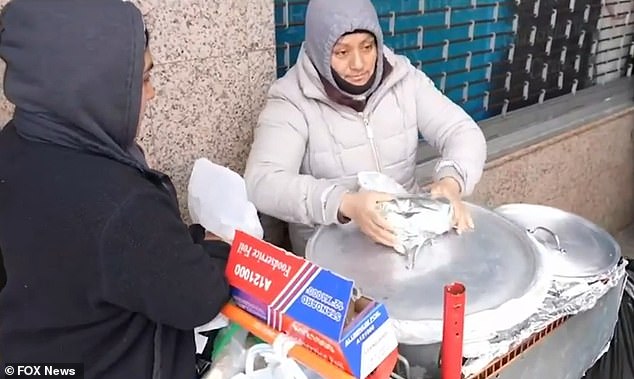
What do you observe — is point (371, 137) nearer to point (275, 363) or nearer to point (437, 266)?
point (437, 266)

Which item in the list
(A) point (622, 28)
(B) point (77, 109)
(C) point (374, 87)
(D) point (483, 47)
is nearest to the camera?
(B) point (77, 109)

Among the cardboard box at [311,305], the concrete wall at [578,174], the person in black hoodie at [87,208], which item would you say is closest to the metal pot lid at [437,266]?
the cardboard box at [311,305]

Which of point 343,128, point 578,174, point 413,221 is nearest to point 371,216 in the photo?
point 413,221

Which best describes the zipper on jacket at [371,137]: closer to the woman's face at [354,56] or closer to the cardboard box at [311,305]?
the woman's face at [354,56]

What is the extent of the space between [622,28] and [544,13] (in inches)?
27.5

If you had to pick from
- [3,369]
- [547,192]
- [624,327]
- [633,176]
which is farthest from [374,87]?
[633,176]

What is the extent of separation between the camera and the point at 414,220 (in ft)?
4.91

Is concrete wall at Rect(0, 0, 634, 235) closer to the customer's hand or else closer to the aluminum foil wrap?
the customer's hand

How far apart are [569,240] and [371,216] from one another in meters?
0.54

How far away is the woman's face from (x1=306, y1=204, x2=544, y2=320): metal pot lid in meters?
0.42

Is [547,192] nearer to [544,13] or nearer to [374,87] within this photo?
[544,13]

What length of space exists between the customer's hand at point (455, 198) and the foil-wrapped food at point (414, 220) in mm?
34

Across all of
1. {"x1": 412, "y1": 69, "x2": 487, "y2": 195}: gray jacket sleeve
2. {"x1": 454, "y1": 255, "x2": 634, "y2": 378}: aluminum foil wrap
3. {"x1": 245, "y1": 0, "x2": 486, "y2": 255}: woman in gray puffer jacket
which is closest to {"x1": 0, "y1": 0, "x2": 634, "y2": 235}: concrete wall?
{"x1": 245, "y1": 0, "x2": 486, "y2": 255}: woman in gray puffer jacket

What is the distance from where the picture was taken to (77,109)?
997 millimetres
